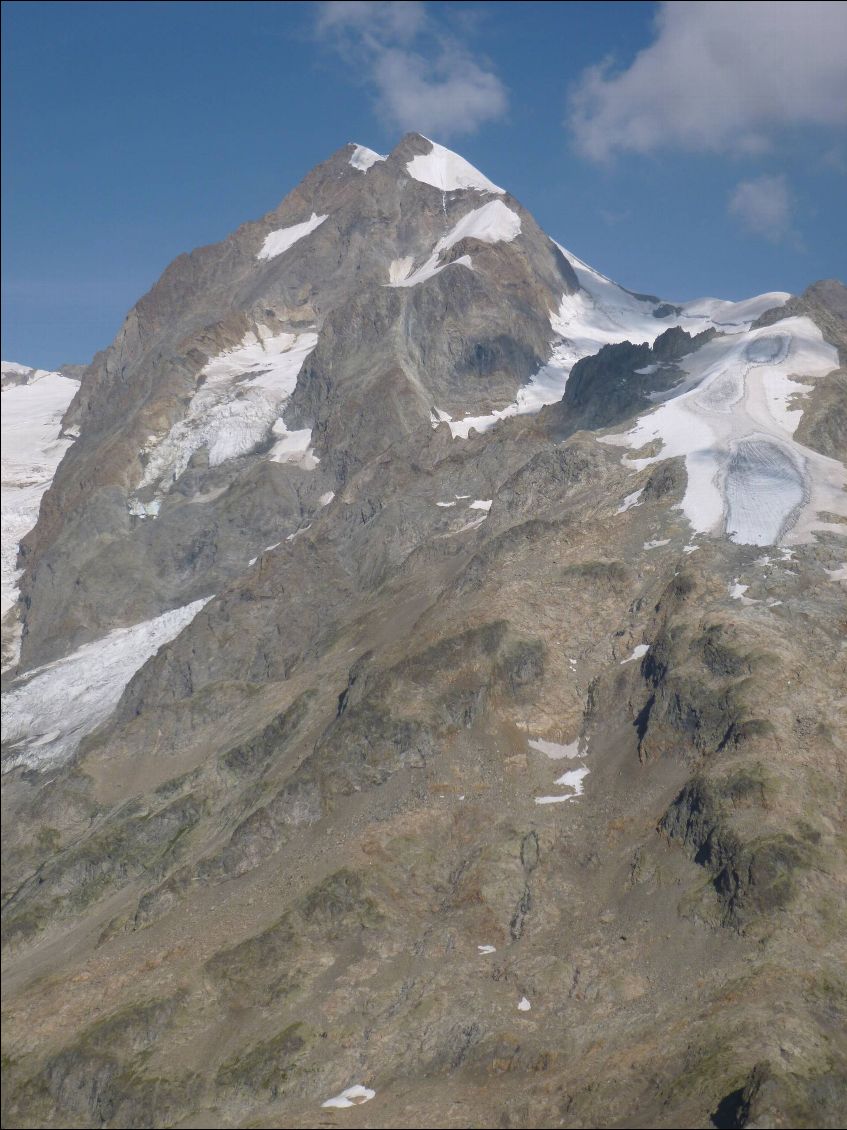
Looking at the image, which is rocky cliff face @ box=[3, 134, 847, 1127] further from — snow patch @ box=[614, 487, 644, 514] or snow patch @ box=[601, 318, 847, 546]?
snow patch @ box=[601, 318, 847, 546]

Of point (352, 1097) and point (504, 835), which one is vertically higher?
point (504, 835)

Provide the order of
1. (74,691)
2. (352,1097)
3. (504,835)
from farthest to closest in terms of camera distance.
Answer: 1. (74,691)
2. (504,835)
3. (352,1097)

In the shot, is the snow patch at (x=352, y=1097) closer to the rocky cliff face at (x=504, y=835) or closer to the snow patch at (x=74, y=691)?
the rocky cliff face at (x=504, y=835)

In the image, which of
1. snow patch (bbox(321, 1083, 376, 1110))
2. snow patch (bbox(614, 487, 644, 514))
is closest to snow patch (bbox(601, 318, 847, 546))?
snow patch (bbox(614, 487, 644, 514))

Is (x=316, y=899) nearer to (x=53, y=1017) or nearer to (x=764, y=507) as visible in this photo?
(x=53, y=1017)

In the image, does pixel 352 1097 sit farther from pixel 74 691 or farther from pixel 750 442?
pixel 74 691

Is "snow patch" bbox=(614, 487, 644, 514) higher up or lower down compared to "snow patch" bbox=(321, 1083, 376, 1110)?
higher up

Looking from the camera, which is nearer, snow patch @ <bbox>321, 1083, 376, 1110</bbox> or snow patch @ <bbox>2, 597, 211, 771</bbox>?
snow patch @ <bbox>321, 1083, 376, 1110</bbox>

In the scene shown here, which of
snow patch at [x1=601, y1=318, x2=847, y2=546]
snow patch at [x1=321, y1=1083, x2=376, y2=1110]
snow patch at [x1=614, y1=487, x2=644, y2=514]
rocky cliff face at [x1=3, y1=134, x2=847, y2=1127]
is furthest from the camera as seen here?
snow patch at [x1=614, y1=487, x2=644, y2=514]

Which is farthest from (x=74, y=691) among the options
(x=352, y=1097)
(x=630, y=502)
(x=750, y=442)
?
(x=352, y=1097)

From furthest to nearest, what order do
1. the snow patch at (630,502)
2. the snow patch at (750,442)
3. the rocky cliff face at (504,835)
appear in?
the snow patch at (630,502), the snow patch at (750,442), the rocky cliff face at (504,835)

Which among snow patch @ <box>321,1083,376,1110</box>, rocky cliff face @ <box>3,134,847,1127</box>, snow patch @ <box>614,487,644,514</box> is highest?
snow patch @ <box>614,487,644,514</box>

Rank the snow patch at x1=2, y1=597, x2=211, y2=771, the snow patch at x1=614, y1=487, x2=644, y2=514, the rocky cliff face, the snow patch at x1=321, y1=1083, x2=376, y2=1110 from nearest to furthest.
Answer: the rocky cliff face, the snow patch at x1=321, y1=1083, x2=376, y2=1110, the snow patch at x1=614, y1=487, x2=644, y2=514, the snow patch at x1=2, y1=597, x2=211, y2=771

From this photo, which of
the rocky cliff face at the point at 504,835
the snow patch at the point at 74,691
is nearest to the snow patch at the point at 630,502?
the rocky cliff face at the point at 504,835
